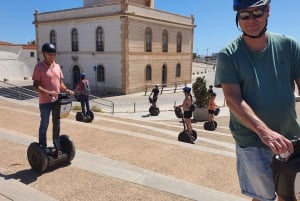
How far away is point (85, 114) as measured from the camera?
35.8 feet

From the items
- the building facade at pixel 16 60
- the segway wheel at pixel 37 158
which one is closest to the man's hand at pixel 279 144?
the segway wheel at pixel 37 158

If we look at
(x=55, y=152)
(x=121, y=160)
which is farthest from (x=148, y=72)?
(x=55, y=152)

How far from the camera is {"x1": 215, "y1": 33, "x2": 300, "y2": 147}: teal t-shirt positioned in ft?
7.22

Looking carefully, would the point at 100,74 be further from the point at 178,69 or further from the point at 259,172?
the point at 259,172

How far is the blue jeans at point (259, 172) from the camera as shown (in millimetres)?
2285

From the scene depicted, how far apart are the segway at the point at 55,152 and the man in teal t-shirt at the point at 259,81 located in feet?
10.6

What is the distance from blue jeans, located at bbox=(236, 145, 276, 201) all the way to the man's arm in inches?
11.6

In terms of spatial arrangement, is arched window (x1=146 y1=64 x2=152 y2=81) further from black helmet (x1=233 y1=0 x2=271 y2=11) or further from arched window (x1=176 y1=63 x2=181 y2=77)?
black helmet (x1=233 y1=0 x2=271 y2=11)

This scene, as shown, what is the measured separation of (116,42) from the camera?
30.2 meters

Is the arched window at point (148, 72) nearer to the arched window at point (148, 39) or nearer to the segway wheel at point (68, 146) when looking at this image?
the arched window at point (148, 39)

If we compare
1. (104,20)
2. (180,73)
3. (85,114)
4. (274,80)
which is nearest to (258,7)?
(274,80)

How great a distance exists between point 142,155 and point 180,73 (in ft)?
110

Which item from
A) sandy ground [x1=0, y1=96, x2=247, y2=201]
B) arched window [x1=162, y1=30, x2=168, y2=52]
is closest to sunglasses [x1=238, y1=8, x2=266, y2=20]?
sandy ground [x1=0, y1=96, x2=247, y2=201]

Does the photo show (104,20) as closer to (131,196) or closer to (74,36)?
(74,36)
